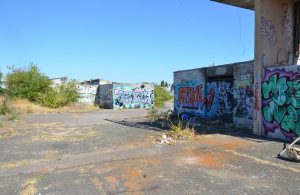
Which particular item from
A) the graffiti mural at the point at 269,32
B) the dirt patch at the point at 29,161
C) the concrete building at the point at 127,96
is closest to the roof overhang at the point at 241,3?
the graffiti mural at the point at 269,32

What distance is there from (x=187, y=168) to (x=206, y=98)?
1153 cm

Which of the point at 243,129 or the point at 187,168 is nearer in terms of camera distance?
the point at 187,168

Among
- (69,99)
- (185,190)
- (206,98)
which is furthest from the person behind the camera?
(69,99)

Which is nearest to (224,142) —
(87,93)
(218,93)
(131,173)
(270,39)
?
(270,39)

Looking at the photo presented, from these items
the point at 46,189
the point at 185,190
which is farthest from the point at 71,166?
the point at 185,190

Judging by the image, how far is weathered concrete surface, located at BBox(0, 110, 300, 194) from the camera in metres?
6.12

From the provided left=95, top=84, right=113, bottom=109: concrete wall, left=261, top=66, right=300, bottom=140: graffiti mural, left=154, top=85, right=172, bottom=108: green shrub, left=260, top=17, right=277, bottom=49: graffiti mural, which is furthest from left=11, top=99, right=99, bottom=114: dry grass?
left=260, top=17, right=277, bottom=49: graffiti mural

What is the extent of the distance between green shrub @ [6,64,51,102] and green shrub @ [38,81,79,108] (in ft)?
2.43

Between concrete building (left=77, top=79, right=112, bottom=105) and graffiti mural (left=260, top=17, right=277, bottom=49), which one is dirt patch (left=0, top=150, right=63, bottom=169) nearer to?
graffiti mural (left=260, top=17, right=277, bottom=49)

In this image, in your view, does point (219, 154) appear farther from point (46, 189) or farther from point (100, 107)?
point (100, 107)

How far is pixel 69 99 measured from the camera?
32656mm

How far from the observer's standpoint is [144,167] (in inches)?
302

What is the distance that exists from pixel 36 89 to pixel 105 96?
712 centimetres

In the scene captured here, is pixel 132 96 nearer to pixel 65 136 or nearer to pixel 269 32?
pixel 65 136
